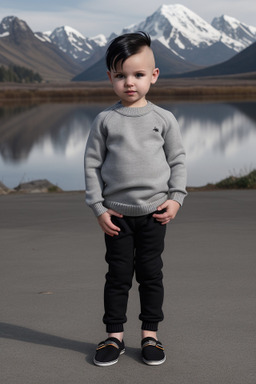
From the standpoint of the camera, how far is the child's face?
10.0 feet

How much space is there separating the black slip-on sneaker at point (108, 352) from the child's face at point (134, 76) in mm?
1214

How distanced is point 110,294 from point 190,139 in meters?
36.5

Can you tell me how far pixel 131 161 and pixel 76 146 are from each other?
115ft

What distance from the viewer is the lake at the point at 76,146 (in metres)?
24.8

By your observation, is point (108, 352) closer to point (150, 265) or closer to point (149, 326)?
point (149, 326)

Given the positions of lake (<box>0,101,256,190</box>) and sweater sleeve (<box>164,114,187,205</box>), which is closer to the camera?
sweater sleeve (<box>164,114,187,205</box>)

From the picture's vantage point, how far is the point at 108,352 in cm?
303

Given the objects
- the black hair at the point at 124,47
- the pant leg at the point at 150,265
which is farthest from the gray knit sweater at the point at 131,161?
the black hair at the point at 124,47

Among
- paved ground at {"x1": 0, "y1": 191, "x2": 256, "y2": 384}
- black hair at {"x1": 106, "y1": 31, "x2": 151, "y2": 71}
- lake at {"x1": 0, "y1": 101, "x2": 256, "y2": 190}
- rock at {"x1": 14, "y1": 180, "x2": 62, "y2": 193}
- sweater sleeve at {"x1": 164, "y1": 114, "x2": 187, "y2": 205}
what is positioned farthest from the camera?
lake at {"x1": 0, "y1": 101, "x2": 256, "y2": 190}

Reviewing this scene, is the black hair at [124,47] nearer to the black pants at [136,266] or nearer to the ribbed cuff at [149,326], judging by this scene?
the black pants at [136,266]

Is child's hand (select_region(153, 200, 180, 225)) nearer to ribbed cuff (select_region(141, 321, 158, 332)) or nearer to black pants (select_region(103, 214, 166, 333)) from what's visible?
black pants (select_region(103, 214, 166, 333))

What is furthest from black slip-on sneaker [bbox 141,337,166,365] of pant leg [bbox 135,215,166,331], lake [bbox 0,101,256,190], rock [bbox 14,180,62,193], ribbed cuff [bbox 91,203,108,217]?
rock [bbox 14,180,62,193]

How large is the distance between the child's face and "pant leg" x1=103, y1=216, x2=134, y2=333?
63 centimetres

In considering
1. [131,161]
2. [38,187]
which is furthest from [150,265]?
[38,187]
